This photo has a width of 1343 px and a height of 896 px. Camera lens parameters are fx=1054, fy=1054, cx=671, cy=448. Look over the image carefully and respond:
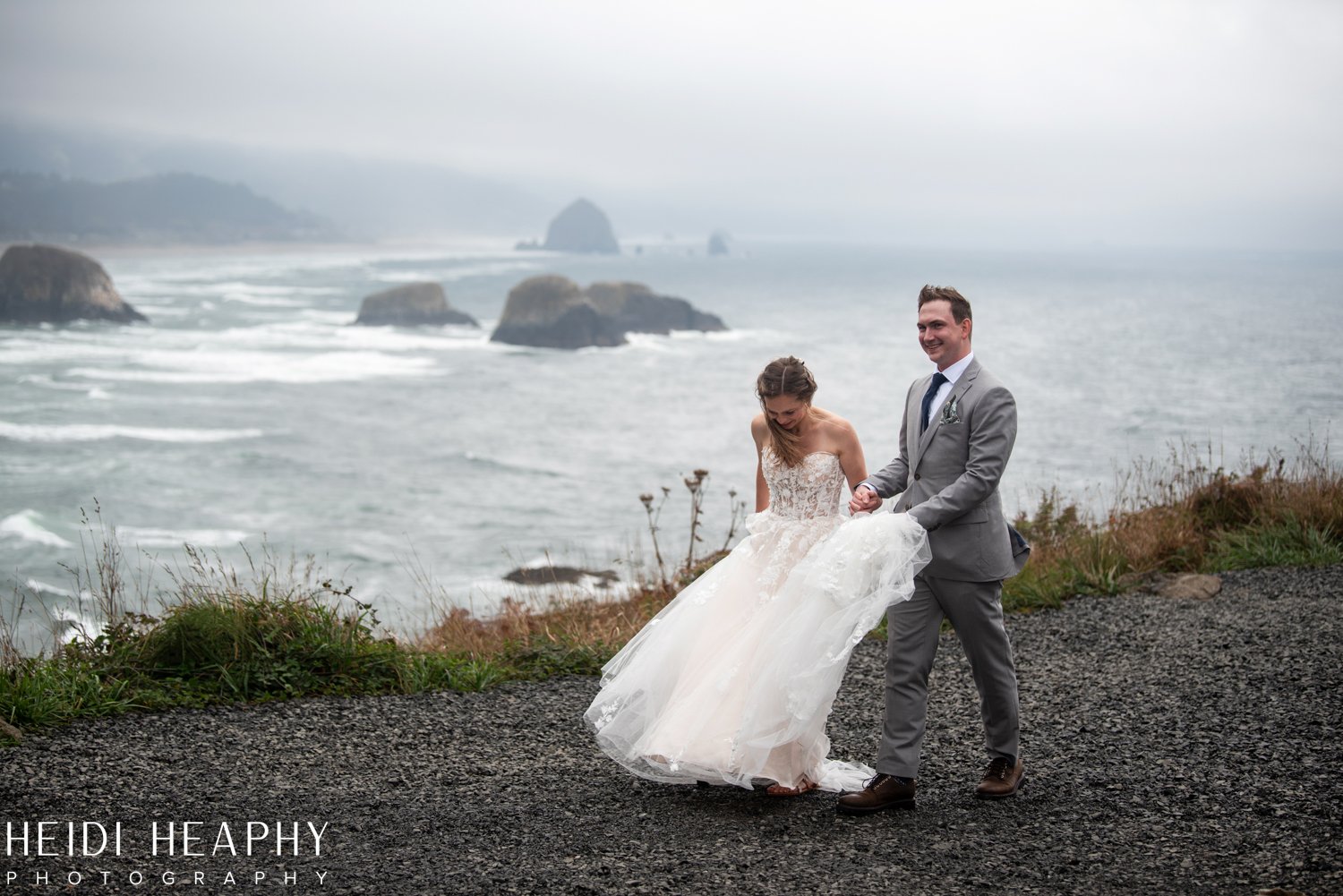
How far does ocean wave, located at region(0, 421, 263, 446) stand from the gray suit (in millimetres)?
44336

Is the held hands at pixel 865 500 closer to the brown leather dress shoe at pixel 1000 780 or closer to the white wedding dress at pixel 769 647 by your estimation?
the white wedding dress at pixel 769 647

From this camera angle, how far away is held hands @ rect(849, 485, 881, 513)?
461cm

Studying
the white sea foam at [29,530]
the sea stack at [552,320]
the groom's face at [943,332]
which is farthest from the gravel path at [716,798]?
the sea stack at [552,320]

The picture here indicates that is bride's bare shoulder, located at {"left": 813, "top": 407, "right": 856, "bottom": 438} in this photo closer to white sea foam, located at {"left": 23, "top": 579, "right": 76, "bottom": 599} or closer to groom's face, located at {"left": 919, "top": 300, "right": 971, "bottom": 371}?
groom's face, located at {"left": 919, "top": 300, "right": 971, "bottom": 371}

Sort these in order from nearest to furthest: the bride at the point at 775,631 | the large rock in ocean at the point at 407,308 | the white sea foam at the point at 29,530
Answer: the bride at the point at 775,631 < the white sea foam at the point at 29,530 < the large rock in ocean at the point at 407,308

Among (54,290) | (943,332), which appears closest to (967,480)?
(943,332)

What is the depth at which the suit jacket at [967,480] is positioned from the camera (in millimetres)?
4453

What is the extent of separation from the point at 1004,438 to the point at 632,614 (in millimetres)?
4652

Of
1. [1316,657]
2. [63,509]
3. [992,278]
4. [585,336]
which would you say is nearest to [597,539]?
[63,509]

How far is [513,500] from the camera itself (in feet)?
117

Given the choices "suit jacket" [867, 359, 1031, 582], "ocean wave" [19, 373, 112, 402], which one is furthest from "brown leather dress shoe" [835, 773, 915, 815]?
"ocean wave" [19, 373, 112, 402]

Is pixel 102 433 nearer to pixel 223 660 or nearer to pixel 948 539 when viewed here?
pixel 223 660

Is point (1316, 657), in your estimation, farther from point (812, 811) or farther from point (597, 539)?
point (597, 539)

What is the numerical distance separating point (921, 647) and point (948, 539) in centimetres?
49
